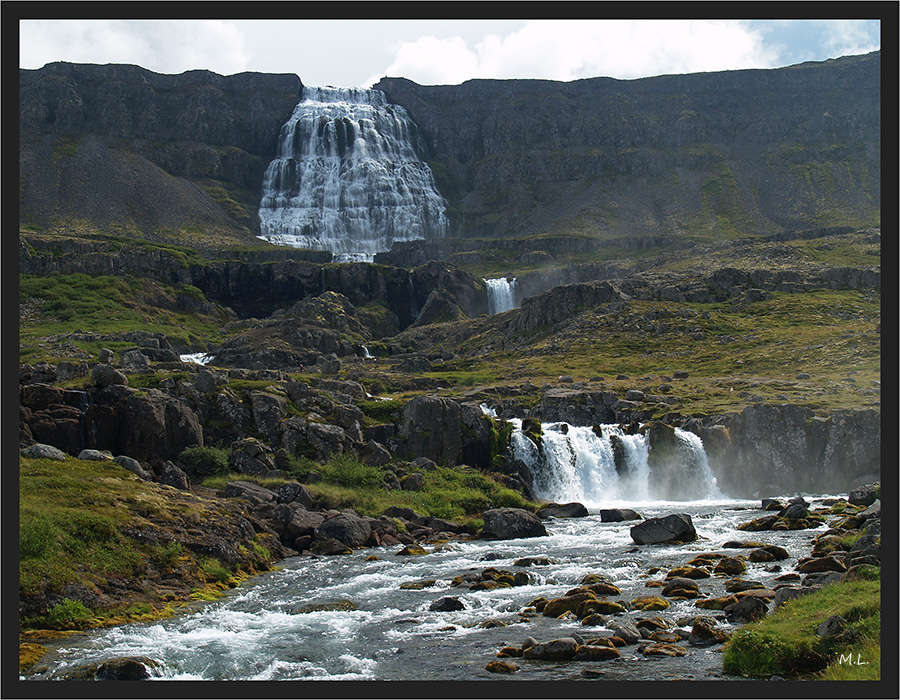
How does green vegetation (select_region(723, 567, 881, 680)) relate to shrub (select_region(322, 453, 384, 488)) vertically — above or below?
below

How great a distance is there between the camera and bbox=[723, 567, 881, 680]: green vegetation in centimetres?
1653

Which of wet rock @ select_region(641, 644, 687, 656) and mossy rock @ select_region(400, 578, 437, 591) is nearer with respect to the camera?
wet rock @ select_region(641, 644, 687, 656)

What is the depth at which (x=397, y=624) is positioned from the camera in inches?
1052

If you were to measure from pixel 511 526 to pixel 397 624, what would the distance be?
2106cm

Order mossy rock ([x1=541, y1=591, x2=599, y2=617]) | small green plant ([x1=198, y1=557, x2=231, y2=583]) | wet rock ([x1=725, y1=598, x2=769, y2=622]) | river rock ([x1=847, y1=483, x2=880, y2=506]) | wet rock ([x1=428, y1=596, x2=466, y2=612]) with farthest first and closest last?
river rock ([x1=847, y1=483, x2=880, y2=506]) < small green plant ([x1=198, y1=557, x2=231, y2=583]) < wet rock ([x1=428, y1=596, x2=466, y2=612]) < mossy rock ([x1=541, y1=591, x2=599, y2=617]) < wet rock ([x1=725, y1=598, x2=769, y2=622])

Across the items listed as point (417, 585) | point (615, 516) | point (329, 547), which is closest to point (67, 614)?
point (417, 585)

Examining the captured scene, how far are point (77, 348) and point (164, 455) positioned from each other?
8788 cm

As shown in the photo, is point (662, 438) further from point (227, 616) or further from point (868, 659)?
point (868, 659)

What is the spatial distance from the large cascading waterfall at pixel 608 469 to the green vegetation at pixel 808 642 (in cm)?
4836

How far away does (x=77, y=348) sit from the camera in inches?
4993

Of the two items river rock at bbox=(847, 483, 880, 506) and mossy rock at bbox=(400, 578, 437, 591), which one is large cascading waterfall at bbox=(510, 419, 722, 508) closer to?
river rock at bbox=(847, 483, 880, 506)

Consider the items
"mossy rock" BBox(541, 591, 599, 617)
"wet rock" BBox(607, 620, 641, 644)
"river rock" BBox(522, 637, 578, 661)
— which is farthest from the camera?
"mossy rock" BBox(541, 591, 599, 617)

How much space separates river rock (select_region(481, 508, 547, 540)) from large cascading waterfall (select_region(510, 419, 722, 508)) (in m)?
20.9

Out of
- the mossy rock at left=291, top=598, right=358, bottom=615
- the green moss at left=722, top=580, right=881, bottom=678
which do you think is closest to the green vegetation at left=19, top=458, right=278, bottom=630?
the mossy rock at left=291, top=598, right=358, bottom=615
